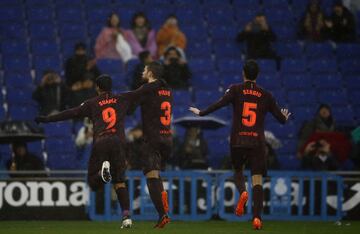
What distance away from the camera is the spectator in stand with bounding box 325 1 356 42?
845 inches

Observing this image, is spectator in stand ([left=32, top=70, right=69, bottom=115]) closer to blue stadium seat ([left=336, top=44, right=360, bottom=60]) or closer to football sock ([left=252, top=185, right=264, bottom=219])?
blue stadium seat ([left=336, top=44, right=360, bottom=60])

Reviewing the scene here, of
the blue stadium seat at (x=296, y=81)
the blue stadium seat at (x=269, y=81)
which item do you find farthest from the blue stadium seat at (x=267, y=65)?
the blue stadium seat at (x=296, y=81)

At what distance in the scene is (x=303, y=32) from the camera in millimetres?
21734

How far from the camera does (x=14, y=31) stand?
20.9 m

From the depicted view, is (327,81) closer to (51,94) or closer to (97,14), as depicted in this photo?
(97,14)

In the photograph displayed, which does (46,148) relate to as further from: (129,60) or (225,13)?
(225,13)

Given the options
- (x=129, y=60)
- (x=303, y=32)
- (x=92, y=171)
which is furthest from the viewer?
(x=303, y=32)

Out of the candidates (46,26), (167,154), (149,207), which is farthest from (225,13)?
(167,154)

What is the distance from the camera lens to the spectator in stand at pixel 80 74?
754 inches

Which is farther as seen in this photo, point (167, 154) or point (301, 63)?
point (301, 63)

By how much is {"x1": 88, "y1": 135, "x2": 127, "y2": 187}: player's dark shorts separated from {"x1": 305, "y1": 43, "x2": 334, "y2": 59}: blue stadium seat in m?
9.43

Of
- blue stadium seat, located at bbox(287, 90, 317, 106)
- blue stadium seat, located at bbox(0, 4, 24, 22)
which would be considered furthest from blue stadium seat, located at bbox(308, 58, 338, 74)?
blue stadium seat, located at bbox(0, 4, 24, 22)

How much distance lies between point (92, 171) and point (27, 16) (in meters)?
9.14

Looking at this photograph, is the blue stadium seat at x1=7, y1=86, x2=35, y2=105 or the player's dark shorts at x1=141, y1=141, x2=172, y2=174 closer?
the player's dark shorts at x1=141, y1=141, x2=172, y2=174
